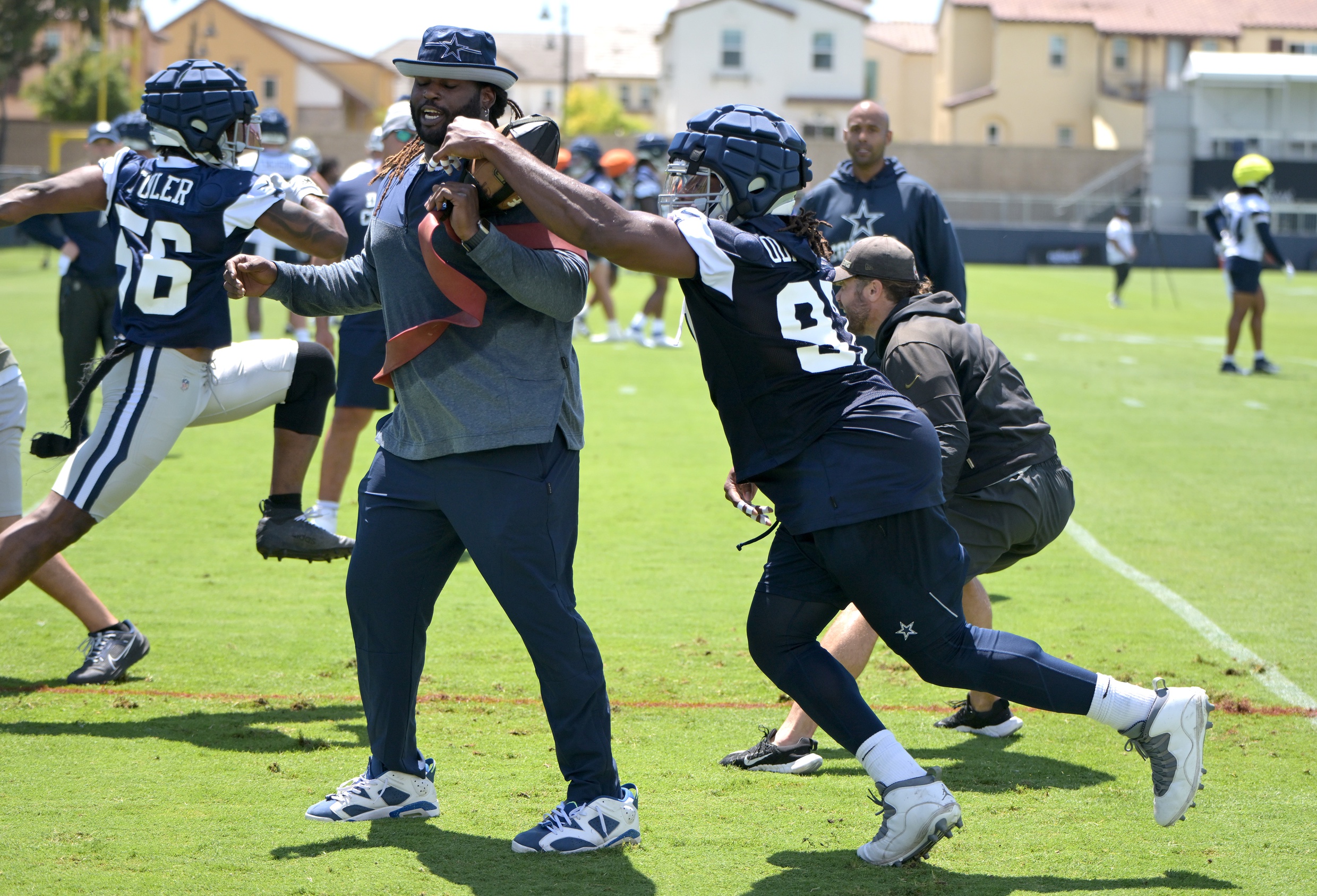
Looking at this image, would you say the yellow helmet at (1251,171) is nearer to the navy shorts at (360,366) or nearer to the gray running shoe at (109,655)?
the navy shorts at (360,366)

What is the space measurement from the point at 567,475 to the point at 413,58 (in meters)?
1.25

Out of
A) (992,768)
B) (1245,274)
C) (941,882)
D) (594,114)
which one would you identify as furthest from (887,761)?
(594,114)

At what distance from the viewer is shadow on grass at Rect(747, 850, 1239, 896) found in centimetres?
356

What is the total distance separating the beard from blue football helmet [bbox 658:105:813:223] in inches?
21.7

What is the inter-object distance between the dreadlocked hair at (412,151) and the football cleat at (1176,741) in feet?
7.94

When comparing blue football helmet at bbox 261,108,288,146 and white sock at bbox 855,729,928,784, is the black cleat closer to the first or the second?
white sock at bbox 855,729,928,784

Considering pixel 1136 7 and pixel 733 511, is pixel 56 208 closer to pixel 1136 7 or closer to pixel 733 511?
pixel 733 511

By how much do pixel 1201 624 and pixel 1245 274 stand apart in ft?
34.9

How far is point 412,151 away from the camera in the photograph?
153 inches

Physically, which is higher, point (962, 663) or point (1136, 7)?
point (1136, 7)

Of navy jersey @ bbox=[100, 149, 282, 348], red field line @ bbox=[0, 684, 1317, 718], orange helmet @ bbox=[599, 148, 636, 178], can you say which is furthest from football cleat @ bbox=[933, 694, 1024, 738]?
orange helmet @ bbox=[599, 148, 636, 178]

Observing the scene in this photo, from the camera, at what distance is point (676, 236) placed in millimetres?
3402

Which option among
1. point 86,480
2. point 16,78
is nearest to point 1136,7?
point 16,78

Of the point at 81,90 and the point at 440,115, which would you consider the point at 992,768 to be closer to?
the point at 440,115
